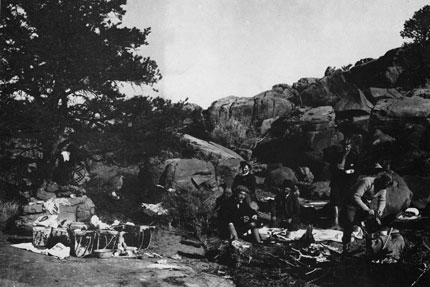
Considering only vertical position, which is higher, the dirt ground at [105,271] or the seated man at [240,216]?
the seated man at [240,216]

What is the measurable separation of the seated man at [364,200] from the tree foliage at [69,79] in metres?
6.40

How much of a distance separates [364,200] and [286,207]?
2639 millimetres

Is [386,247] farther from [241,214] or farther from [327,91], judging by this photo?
[327,91]

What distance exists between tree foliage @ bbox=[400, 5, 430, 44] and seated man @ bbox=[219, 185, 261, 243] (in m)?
12.2

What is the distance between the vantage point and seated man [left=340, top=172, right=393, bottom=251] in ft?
20.2

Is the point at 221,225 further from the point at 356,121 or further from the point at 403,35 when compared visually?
the point at 403,35

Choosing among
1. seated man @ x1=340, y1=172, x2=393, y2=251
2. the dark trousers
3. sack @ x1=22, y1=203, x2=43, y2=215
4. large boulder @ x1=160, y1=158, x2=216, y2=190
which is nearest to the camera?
seated man @ x1=340, y1=172, x2=393, y2=251

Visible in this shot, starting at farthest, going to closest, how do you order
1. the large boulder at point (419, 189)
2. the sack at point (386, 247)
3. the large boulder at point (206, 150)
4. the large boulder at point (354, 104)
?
the large boulder at point (354, 104) → the large boulder at point (206, 150) → the large boulder at point (419, 189) → the sack at point (386, 247)

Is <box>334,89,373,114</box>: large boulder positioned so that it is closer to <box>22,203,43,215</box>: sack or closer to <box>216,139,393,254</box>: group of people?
<box>216,139,393,254</box>: group of people

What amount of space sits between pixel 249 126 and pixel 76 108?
1175cm

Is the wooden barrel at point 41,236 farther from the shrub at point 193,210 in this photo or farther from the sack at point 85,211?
the shrub at point 193,210

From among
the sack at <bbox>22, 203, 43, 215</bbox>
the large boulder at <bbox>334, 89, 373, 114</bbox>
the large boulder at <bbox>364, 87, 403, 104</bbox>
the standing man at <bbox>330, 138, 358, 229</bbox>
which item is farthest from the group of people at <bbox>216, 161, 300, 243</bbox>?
the large boulder at <bbox>364, 87, 403, 104</bbox>

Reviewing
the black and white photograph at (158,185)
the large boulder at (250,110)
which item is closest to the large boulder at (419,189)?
the black and white photograph at (158,185)

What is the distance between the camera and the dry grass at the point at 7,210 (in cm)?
846
